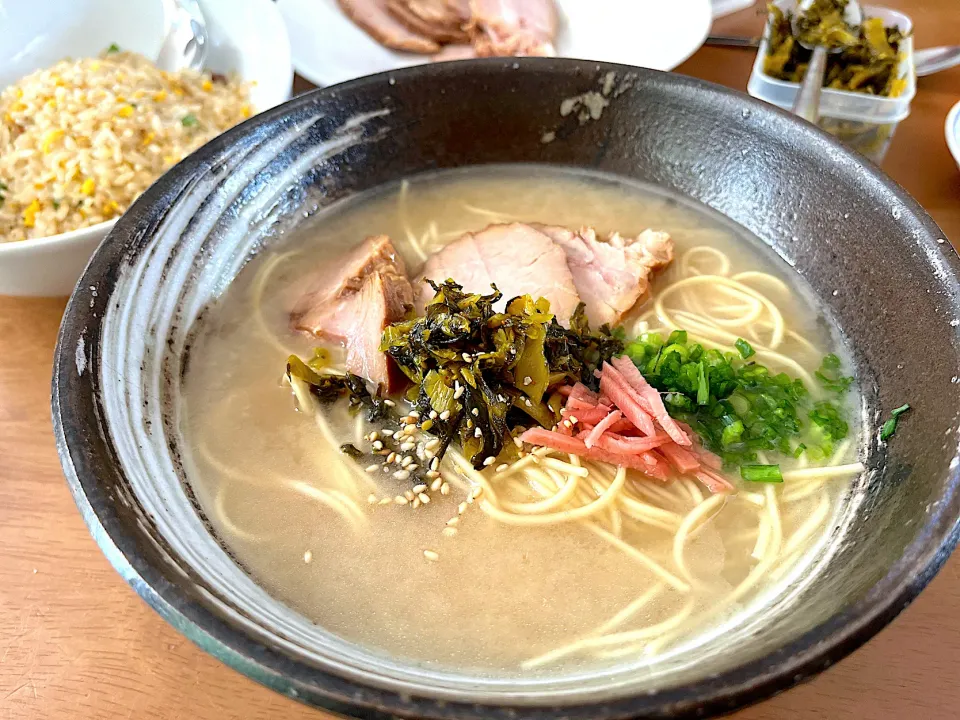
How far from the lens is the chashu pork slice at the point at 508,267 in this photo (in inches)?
85.1

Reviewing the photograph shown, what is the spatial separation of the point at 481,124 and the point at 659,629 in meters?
1.64

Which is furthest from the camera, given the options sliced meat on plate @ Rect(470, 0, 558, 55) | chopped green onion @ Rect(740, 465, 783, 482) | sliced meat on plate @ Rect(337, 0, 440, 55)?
sliced meat on plate @ Rect(337, 0, 440, 55)

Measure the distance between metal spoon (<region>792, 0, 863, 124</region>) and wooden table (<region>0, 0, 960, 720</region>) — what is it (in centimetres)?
162

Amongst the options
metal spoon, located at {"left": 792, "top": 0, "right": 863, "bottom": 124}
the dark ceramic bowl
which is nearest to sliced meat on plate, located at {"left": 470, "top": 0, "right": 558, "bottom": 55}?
the dark ceramic bowl

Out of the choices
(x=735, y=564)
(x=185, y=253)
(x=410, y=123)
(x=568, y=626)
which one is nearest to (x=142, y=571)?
(x=568, y=626)

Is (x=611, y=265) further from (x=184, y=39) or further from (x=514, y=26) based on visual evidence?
(x=184, y=39)

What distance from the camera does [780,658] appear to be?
1128 mm

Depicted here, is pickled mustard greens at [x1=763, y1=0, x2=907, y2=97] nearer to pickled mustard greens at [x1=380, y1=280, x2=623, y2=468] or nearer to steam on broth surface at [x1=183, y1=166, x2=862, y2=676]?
steam on broth surface at [x1=183, y1=166, x2=862, y2=676]

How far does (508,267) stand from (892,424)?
3.49ft

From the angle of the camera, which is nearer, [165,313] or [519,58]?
[165,313]

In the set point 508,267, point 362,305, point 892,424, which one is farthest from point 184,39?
point 892,424

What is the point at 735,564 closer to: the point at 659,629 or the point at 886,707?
the point at 659,629

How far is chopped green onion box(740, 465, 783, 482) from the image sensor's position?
5.71ft

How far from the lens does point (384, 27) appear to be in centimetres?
325
